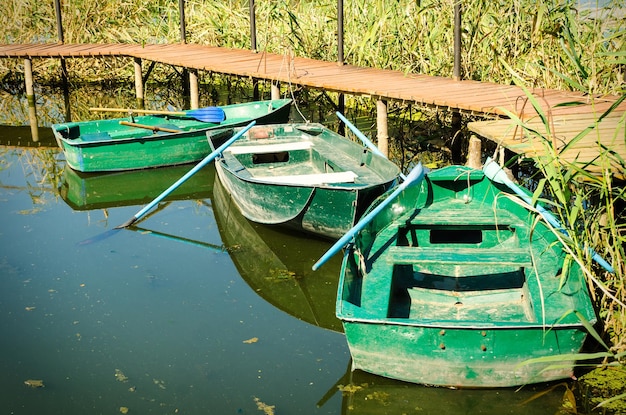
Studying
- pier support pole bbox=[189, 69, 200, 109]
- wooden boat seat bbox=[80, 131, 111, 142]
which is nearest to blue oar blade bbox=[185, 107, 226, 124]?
wooden boat seat bbox=[80, 131, 111, 142]

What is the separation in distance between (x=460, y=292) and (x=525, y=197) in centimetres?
78

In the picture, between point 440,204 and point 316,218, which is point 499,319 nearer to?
point 440,204

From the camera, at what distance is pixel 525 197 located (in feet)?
17.0

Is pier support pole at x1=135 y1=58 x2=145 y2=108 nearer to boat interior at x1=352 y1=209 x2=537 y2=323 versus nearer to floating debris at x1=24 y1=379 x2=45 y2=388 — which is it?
boat interior at x1=352 y1=209 x2=537 y2=323

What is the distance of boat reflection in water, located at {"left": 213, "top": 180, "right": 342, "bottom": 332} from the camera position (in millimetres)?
5715

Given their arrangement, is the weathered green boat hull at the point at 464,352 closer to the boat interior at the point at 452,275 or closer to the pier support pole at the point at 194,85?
→ the boat interior at the point at 452,275

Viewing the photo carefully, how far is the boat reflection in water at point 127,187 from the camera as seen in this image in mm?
8188

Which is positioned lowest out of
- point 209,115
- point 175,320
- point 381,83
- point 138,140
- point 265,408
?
point 265,408

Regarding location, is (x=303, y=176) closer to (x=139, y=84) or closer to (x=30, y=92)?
(x=139, y=84)

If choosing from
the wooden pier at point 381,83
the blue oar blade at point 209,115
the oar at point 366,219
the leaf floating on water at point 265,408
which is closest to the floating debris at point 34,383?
the leaf floating on water at point 265,408

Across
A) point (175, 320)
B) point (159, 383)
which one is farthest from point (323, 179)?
point (159, 383)

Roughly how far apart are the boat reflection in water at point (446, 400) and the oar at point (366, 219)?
0.92 meters

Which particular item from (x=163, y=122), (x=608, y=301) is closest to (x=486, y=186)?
(x=608, y=301)

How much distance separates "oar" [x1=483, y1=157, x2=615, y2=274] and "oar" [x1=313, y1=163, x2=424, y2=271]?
50cm
